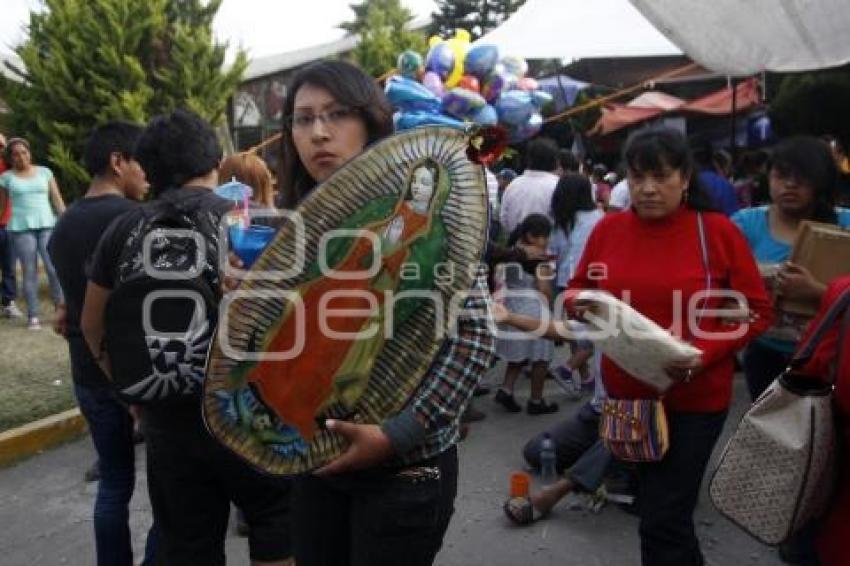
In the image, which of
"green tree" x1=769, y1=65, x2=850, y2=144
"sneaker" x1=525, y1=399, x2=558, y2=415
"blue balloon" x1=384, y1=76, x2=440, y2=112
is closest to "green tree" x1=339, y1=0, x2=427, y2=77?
"green tree" x1=769, y1=65, x2=850, y2=144

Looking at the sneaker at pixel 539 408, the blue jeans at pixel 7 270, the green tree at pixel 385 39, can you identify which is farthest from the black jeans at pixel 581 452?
the green tree at pixel 385 39

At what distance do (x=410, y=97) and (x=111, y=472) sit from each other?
10.7 ft

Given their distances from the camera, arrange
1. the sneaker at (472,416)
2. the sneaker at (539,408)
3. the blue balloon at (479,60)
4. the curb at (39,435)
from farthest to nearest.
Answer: the blue balloon at (479,60)
the sneaker at (539,408)
the sneaker at (472,416)
the curb at (39,435)

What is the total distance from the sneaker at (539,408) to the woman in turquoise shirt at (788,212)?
6.77 ft

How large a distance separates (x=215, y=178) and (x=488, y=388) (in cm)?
371

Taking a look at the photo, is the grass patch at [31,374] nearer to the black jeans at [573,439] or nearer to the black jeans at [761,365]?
the black jeans at [573,439]

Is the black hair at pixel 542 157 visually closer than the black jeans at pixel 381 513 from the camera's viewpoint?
No

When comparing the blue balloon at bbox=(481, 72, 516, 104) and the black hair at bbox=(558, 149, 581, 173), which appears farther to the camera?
the black hair at bbox=(558, 149, 581, 173)

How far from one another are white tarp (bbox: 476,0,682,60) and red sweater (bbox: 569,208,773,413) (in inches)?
185

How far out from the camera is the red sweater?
2.36 meters

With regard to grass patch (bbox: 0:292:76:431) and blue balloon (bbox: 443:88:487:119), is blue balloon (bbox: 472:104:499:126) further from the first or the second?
grass patch (bbox: 0:292:76:431)

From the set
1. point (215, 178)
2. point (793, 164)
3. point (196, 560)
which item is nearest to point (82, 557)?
point (196, 560)

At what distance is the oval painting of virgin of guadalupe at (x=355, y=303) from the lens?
144 centimetres

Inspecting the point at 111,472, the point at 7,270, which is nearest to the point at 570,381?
the point at 111,472
